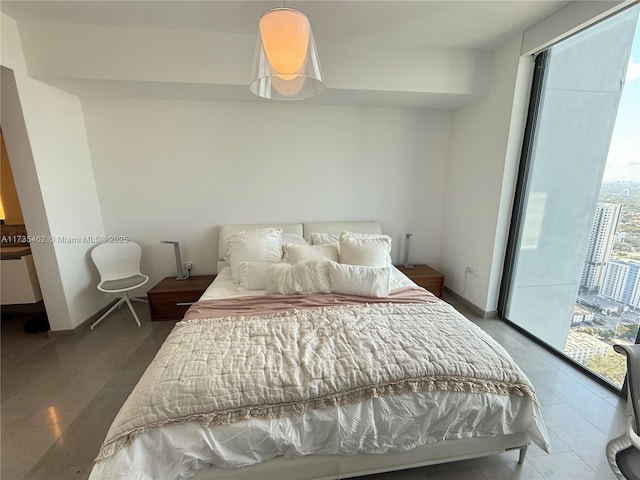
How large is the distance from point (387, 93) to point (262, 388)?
2.70 metres

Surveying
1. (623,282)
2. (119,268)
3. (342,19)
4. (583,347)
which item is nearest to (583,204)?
(623,282)

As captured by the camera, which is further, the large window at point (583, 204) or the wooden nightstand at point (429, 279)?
the wooden nightstand at point (429, 279)

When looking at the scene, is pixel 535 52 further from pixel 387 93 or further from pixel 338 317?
pixel 338 317

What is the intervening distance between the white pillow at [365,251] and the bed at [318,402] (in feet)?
2.54

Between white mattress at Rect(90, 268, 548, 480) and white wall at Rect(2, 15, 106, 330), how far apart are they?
2211mm

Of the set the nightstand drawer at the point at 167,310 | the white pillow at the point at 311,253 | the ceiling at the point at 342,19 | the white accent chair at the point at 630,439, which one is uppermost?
the ceiling at the point at 342,19

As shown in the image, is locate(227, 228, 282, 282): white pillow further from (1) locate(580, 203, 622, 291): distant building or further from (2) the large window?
(1) locate(580, 203, 622, 291): distant building

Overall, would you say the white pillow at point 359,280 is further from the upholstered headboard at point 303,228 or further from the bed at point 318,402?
the upholstered headboard at point 303,228

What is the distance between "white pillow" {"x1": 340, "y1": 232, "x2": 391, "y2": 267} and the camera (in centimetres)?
247

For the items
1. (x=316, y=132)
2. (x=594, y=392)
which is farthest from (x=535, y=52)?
(x=594, y=392)

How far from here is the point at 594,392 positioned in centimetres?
196

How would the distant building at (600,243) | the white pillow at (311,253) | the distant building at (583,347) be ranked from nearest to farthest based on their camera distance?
1. the distant building at (600,243)
2. the distant building at (583,347)
3. the white pillow at (311,253)

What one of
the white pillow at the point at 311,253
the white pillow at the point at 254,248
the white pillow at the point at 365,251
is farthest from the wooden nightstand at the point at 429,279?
the white pillow at the point at 254,248

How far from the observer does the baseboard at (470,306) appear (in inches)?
117
